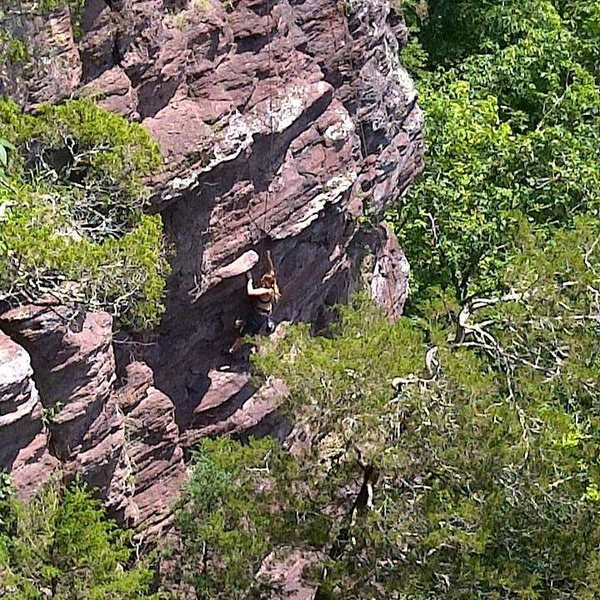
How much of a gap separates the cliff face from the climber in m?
0.16

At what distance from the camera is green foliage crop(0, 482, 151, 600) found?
9172 mm

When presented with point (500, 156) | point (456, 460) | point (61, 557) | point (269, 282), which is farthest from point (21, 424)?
point (500, 156)

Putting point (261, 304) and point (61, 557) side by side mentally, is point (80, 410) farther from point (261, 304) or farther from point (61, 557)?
point (261, 304)

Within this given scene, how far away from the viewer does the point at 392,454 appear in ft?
32.5

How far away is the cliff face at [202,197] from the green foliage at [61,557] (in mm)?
648

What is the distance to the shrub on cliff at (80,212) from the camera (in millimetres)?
9000

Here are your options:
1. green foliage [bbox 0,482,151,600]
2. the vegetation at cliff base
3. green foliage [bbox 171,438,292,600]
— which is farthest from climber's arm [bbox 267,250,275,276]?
green foliage [bbox 0,482,151,600]

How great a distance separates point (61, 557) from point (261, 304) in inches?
195

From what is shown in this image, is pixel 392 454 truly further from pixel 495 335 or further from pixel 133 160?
pixel 133 160

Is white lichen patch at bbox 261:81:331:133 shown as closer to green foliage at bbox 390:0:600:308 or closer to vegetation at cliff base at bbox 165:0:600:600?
vegetation at cliff base at bbox 165:0:600:600

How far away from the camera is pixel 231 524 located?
10781 mm

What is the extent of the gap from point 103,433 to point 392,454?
129 inches

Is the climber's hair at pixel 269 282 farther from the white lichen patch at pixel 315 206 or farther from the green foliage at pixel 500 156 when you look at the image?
the green foliage at pixel 500 156

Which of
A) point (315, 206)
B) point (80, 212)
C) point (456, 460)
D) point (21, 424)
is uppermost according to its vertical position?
point (80, 212)
